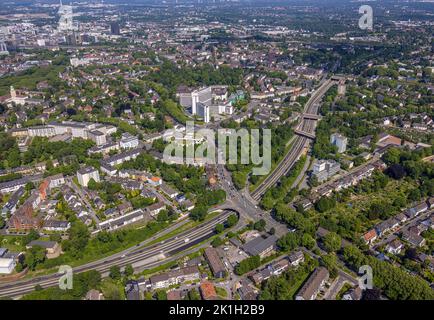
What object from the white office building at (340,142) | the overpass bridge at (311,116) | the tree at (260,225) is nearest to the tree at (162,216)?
the tree at (260,225)

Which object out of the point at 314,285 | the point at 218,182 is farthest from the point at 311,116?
the point at 314,285

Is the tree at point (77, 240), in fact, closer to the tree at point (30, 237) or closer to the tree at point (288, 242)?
the tree at point (30, 237)

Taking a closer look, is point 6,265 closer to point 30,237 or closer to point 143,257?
point 30,237

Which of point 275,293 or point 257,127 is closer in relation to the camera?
point 275,293

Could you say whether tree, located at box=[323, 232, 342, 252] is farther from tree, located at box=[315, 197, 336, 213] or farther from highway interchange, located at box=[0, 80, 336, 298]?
tree, located at box=[315, 197, 336, 213]
